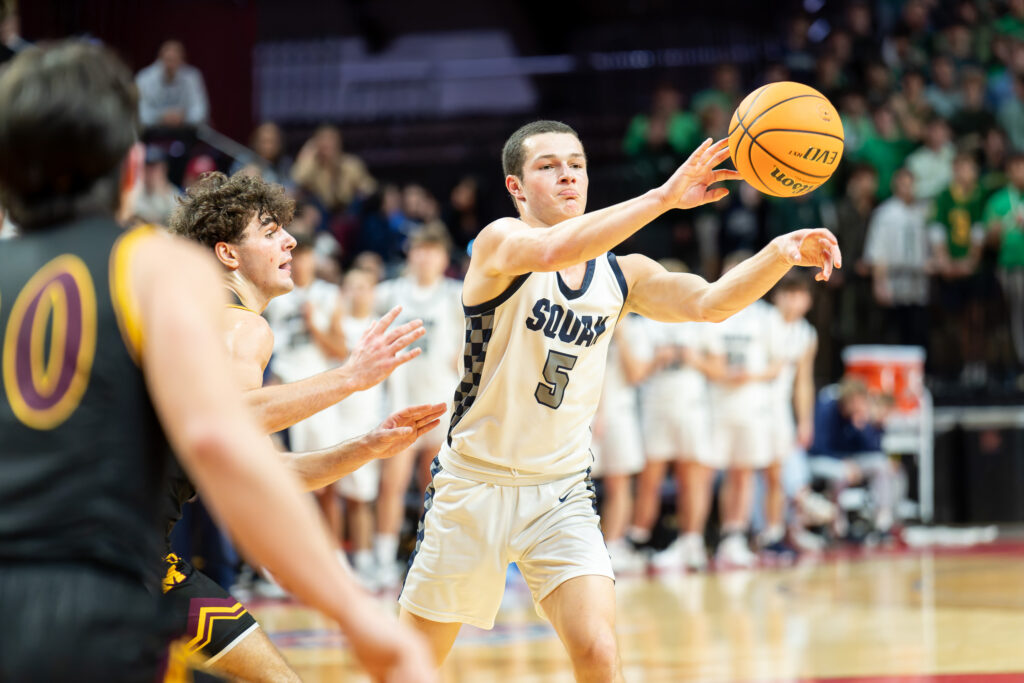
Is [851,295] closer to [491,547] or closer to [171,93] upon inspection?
[171,93]

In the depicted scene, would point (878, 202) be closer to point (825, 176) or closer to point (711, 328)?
point (711, 328)

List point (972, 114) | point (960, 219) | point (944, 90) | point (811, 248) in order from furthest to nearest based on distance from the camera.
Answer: point (944, 90) → point (972, 114) → point (960, 219) → point (811, 248)

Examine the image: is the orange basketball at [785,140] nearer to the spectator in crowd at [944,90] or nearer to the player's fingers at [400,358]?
the player's fingers at [400,358]

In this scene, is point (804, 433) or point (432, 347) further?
point (804, 433)

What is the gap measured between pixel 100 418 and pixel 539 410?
2.38 metres

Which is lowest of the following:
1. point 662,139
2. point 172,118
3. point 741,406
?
point 741,406

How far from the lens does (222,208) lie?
3.76 metres

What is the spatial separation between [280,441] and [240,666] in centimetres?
529

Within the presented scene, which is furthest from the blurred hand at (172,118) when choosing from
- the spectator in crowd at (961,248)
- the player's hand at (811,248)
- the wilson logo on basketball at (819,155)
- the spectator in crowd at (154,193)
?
the player's hand at (811,248)

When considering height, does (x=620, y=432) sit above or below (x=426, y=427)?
below

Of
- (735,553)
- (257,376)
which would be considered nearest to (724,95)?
(735,553)

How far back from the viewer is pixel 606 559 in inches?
153

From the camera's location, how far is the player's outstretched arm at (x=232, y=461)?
66.4 inches

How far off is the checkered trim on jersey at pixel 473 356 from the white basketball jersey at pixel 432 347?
17.2 ft
